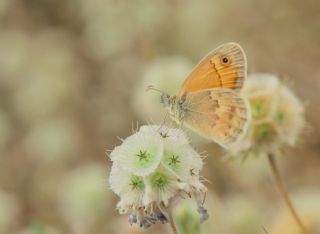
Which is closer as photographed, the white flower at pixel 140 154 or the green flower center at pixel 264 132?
the white flower at pixel 140 154

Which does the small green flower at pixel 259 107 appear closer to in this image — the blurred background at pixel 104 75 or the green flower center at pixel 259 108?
the green flower center at pixel 259 108

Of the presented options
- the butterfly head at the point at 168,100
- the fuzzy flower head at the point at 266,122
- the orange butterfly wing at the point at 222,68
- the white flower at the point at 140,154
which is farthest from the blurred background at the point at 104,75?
the white flower at the point at 140,154

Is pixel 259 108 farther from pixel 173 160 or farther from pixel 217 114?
pixel 173 160

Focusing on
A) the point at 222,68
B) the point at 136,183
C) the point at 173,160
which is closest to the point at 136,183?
the point at 136,183

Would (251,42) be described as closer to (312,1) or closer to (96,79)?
(312,1)

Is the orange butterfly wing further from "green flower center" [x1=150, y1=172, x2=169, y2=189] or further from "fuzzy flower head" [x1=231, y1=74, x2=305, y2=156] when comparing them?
"green flower center" [x1=150, y1=172, x2=169, y2=189]

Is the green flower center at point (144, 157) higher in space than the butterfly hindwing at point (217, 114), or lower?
lower

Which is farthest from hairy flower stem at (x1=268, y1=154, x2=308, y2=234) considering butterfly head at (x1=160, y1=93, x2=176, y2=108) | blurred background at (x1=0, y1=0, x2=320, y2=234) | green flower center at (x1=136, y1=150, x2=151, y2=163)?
blurred background at (x1=0, y1=0, x2=320, y2=234)
